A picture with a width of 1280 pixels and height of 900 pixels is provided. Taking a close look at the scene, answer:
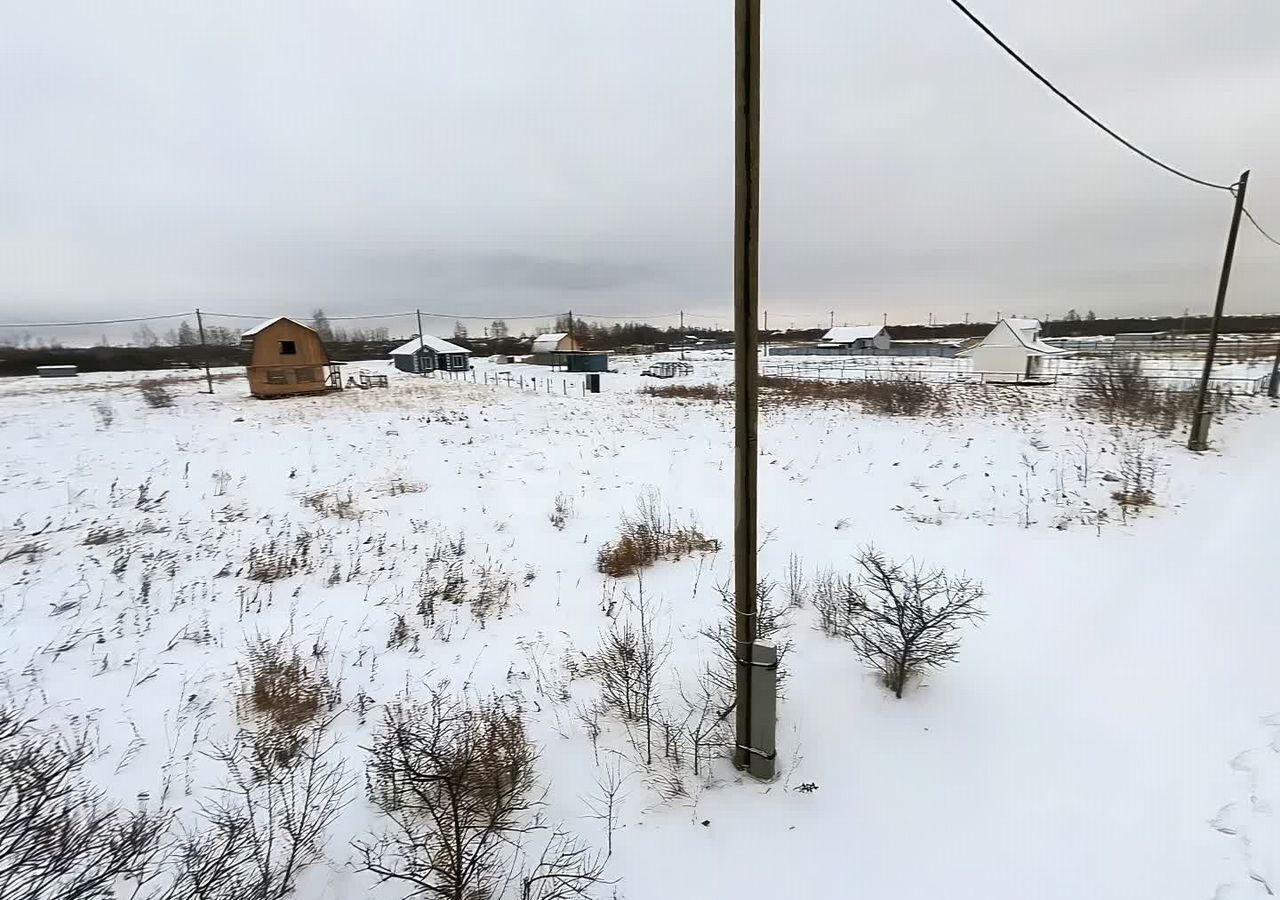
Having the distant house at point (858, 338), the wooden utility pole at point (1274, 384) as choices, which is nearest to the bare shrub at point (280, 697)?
the wooden utility pole at point (1274, 384)

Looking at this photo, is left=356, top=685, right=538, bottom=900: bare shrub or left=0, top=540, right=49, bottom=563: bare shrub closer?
left=356, top=685, right=538, bottom=900: bare shrub

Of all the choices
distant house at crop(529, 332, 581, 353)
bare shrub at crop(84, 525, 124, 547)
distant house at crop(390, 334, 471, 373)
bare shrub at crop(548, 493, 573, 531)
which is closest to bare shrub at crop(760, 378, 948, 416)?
bare shrub at crop(548, 493, 573, 531)

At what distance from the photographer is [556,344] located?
61812 mm

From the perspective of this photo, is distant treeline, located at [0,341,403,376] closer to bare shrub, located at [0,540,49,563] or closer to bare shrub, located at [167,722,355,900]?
bare shrub, located at [0,540,49,563]

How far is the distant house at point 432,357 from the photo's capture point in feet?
174

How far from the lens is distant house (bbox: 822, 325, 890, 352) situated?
6269cm

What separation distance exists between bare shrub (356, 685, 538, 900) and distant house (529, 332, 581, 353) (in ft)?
175

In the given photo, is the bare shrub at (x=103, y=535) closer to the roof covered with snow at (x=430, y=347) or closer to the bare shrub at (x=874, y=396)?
the bare shrub at (x=874, y=396)

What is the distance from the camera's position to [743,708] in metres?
3.25

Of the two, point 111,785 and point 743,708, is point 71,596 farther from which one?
point 743,708

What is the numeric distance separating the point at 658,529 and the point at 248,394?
26346 mm

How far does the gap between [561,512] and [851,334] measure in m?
63.1

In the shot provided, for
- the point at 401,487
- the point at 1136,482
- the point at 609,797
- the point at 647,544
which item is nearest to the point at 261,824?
the point at 609,797

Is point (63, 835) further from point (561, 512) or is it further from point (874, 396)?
point (874, 396)
